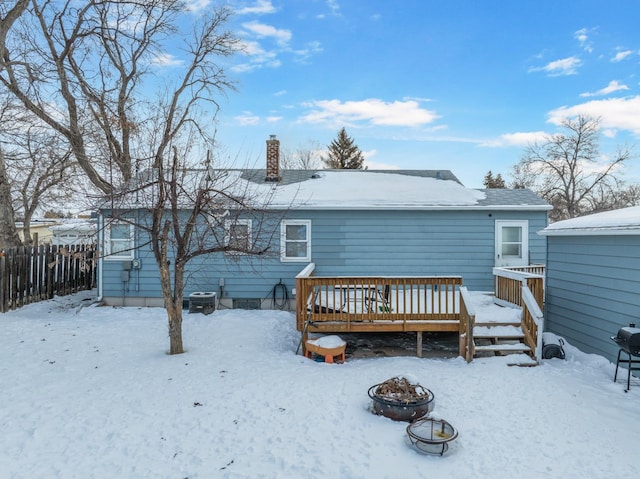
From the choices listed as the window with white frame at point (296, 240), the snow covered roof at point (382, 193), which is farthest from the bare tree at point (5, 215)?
the window with white frame at point (296, 240)


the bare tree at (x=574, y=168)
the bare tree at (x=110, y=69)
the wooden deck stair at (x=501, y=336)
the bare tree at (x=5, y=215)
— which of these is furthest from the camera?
the bare tree at (x=574, y=168)

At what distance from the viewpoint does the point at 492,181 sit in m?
39.4

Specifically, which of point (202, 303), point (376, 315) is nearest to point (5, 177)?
point (202, 303)

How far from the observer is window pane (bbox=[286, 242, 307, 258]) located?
10336 millimetres

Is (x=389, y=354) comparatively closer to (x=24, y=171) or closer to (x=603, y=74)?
(x=603, y=74)

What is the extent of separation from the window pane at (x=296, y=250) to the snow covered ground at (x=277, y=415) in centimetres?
351

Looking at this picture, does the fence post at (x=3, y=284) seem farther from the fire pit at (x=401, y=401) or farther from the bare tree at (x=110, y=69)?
the fire pit at (x=401, y=401)

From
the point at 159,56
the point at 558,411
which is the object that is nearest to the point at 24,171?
the point at 159,56

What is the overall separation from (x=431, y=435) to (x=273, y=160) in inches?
397

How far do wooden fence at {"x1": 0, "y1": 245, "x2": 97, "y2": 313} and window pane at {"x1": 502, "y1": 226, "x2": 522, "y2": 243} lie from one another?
33.6ft

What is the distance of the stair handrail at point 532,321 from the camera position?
6.27 m

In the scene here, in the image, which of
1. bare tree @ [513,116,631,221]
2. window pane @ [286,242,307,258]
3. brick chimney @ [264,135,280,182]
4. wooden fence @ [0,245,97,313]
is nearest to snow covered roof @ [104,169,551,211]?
brick chimney @ [264,135,280,182]

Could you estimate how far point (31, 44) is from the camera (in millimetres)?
14211

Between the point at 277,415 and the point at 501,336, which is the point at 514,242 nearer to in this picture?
the point at 501,336
